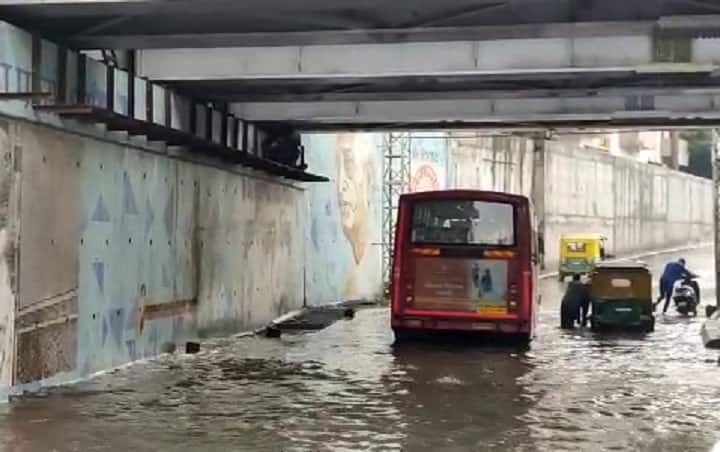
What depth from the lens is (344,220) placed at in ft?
102

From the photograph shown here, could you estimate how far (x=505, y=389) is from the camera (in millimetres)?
14148

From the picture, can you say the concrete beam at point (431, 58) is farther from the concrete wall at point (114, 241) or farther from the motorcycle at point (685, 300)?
the motorcycle at point (685, 300)

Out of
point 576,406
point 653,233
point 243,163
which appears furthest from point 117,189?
point 653,233

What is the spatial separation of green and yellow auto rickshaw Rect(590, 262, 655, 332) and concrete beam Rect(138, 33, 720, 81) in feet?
29.2

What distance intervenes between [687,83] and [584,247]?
2717cm

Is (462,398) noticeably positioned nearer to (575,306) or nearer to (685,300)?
(575,306)

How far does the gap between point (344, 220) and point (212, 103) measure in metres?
11.6

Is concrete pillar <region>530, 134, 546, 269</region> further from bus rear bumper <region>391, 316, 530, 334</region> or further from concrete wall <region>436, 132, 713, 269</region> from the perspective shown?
bus rear bumper <region>391, 316, 530, 334</region>

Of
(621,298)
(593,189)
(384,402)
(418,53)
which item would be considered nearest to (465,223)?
(418,53)

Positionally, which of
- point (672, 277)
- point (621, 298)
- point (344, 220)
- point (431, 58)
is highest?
point (431, 58)

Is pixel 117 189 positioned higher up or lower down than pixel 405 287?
higher up

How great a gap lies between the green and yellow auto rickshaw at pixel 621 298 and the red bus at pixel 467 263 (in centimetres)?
441

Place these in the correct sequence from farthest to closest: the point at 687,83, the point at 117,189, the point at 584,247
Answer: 1. the point at 584,247
2. the point at 687,83
3. the point at 117,189

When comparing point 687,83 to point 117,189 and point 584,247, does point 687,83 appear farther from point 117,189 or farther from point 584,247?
point 584,247
